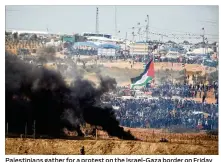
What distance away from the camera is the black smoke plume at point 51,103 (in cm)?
1198

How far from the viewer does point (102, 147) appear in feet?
39.2

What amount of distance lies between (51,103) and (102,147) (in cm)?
125

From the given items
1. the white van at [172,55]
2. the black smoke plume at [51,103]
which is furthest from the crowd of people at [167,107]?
the white van at [172,55]

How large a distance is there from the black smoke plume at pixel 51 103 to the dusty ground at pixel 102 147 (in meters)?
0.20

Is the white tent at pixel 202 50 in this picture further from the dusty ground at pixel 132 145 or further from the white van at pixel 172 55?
the dusty ground at pixel 132 145

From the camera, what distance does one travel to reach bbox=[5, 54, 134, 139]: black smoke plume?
12.0 metres

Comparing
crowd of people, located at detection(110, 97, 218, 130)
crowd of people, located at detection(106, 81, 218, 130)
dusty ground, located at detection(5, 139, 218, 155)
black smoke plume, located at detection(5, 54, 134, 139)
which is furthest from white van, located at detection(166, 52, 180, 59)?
dusty ground, located at detection(5, 139, 218, 155)

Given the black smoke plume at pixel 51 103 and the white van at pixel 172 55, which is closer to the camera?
the black smoke plume at pixel 51 103

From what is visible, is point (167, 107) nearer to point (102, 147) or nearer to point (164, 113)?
point (164, 113)

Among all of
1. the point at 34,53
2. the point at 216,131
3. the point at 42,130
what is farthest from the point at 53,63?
the point at 216,131

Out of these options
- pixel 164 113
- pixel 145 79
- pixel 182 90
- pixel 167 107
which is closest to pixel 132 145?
pixel 164 113

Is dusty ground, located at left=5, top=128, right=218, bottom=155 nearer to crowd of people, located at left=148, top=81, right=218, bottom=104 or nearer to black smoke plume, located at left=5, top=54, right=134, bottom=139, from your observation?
black smoke plume, located at left=5, top=54, right=134, bottom=139

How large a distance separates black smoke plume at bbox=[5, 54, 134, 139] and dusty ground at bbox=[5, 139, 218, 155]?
0.67ft
